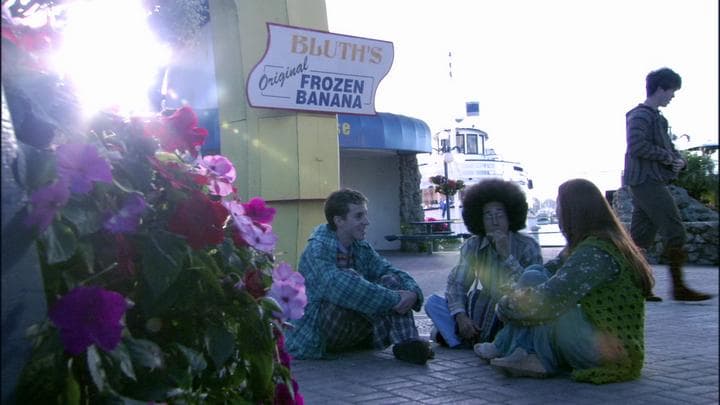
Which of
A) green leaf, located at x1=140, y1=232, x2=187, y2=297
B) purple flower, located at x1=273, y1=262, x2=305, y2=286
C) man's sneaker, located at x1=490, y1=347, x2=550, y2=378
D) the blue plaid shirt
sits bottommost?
man's sneaker, located at x1=490, y1=347, x2=550, y2=378

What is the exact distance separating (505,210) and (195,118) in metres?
3.43

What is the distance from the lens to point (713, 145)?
999 millimetres

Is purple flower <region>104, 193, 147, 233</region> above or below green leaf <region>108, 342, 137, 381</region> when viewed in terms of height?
above

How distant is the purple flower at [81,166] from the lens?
62.6 inches

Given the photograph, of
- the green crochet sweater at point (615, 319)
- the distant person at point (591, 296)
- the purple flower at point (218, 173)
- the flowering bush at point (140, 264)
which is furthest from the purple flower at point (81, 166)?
the green crochet sweater at point (615, 319)

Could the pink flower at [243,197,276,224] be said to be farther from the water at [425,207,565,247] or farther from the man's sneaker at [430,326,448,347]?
the man's sneaker at [430,326,448,347]

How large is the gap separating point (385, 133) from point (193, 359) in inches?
691

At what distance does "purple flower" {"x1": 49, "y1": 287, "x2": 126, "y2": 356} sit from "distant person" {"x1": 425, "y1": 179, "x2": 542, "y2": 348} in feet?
12.7

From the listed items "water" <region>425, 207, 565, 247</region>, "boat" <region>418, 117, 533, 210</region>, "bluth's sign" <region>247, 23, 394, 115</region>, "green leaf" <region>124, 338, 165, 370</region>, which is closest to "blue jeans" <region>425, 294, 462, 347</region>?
"water" <region>425, 207, 565, 247</region>

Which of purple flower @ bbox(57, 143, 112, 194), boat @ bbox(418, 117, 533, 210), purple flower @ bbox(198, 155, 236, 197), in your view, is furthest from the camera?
boat @ bbox(418, 117, 533, 210)

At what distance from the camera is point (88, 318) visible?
5.01 feet

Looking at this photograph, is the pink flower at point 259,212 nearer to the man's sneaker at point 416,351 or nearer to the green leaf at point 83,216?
the green leaf at point 83,216

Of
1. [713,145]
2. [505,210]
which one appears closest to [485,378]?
[505,210]

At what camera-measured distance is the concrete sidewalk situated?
13.1ft
